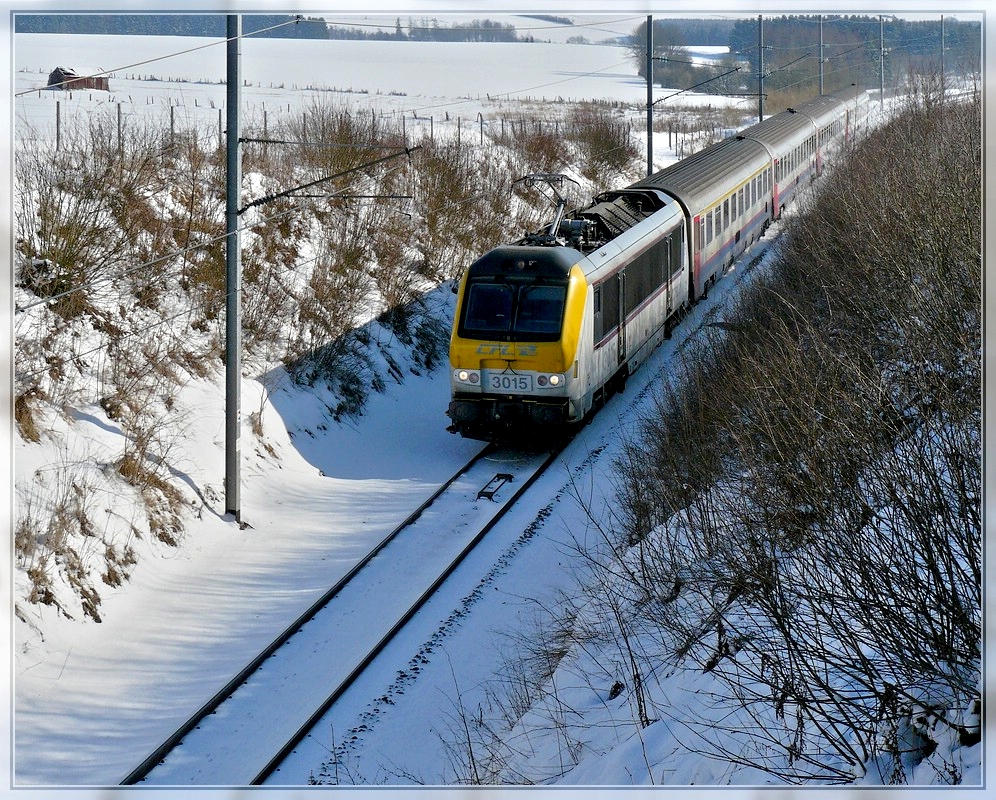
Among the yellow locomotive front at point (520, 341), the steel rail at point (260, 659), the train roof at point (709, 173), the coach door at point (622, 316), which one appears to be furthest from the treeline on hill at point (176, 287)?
the train roof at point (709, 173)

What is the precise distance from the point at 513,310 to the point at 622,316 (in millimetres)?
2788

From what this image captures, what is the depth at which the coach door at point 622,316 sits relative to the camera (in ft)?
53.6

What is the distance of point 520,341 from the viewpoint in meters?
14.3

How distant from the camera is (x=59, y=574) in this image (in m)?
10.4

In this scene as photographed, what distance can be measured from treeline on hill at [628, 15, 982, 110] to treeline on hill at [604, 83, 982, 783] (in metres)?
9.51

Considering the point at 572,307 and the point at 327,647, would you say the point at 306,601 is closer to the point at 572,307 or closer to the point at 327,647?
the point at 327,647

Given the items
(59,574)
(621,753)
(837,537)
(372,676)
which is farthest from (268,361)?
(837,537)

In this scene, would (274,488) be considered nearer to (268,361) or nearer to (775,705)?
(268,361)

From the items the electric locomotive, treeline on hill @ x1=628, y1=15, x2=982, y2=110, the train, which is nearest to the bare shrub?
treeline on hill @ x1=628, y1=15, x2=982, y2=110

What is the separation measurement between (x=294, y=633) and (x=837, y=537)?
587cm

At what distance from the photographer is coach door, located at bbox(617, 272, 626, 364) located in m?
16.3

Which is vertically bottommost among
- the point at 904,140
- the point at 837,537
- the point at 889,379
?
the point at 837,537

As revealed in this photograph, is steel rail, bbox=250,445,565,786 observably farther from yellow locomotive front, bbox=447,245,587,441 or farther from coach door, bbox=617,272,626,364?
coach door, bbox=617,272,626,364

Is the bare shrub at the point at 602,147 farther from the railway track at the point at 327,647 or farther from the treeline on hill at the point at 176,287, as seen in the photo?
the railway track at the point at 327,647
